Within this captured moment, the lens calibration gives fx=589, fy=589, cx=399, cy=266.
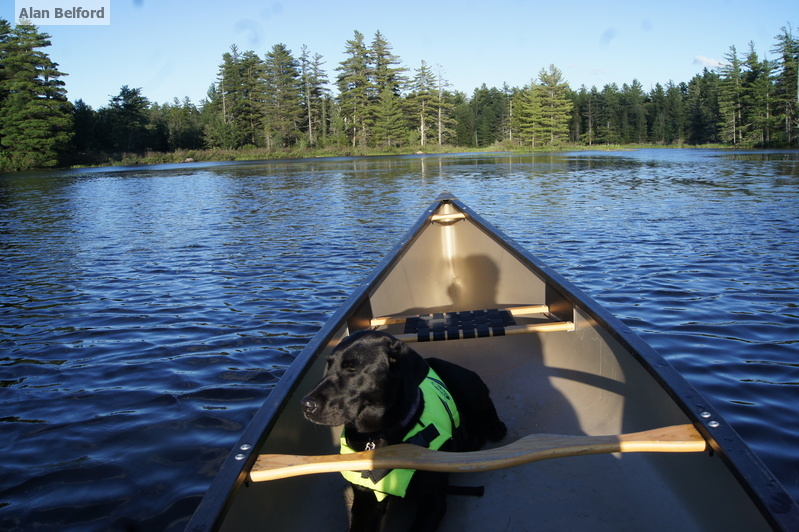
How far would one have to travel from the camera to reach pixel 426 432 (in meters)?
2.46

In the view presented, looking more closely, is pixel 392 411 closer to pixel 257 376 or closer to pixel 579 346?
pixel 579 346

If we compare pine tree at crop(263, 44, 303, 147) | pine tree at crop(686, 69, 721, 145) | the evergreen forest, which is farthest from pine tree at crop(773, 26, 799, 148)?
pine tree at crop(263, 44, 303, 147)

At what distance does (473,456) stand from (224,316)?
4.88 m

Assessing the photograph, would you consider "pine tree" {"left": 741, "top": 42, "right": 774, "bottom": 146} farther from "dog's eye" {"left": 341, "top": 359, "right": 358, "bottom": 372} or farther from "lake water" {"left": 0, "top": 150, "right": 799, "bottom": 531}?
"dog's eye" {"left": 341, "top": 359, "right": 358, "bottom": 372}

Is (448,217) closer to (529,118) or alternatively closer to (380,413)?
(380,413)

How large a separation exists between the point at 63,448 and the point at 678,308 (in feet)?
18.5

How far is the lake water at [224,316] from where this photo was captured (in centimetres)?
358

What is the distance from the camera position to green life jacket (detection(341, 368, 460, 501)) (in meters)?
2.30

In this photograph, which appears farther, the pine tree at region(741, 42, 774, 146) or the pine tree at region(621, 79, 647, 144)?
the pine tree at region(621, 79, 647, 144)

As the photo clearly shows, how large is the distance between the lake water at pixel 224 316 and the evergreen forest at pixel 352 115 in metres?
44.9

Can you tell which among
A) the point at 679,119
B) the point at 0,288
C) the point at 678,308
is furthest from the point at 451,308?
the point at 679,119

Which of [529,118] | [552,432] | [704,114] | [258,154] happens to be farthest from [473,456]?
[704,114]

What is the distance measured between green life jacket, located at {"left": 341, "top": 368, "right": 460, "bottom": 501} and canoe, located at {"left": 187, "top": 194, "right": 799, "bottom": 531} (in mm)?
277

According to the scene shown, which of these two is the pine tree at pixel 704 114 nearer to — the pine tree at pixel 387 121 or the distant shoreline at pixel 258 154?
the distant shoreline at pixel 258 154
